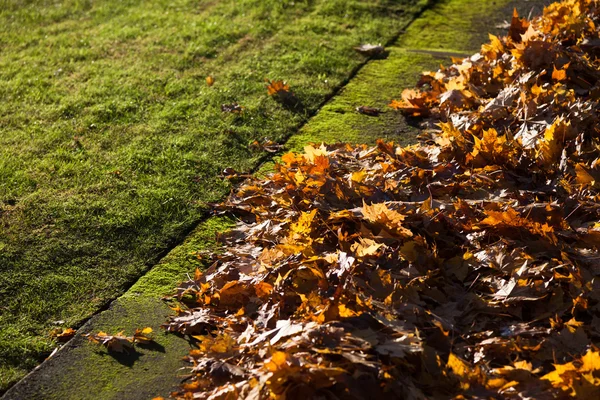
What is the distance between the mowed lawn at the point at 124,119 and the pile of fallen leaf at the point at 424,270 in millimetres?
484

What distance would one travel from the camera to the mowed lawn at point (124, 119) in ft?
12.0

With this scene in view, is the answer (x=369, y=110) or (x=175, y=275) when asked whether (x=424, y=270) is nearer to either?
(x=175, y=275)

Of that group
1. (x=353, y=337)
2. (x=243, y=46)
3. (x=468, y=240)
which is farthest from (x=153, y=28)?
(x=353, y=337)

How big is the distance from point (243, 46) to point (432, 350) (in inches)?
165

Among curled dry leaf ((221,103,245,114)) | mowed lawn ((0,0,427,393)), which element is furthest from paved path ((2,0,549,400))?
curled dry leaf ((221,103,245,114))

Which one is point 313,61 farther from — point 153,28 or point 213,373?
point 213,373

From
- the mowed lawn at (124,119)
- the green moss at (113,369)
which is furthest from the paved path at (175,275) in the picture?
the mowed lawn at (124,119)

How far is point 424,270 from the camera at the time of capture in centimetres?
321

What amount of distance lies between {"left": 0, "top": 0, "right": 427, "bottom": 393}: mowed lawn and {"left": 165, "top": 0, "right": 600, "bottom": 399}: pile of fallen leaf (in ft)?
1.59

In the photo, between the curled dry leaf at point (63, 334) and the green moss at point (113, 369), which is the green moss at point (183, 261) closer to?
the green moss at point (113, 369)

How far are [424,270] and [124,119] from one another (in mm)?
2811

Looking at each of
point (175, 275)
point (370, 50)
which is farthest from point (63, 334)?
point (370, 50)

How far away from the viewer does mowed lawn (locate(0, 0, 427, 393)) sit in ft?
12.0

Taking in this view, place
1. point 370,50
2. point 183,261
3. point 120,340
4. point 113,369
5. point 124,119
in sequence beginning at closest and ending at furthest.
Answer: point 113,369, point 120,340, point 183,261, point 124,119, point 370,50
